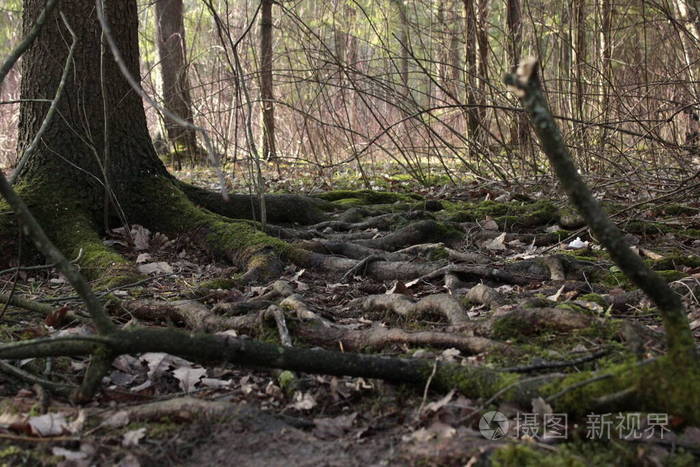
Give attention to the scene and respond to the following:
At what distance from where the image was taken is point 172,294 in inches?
161

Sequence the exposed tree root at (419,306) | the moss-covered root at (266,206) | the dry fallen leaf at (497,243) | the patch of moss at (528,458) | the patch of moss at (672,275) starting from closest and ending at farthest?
the patch of moss at (528,458) → the exposed tree root at (419,306) → the patch of moss at (672,275) → the dry fallen leaf at (497,243) → the moss-covered root at (266,206)

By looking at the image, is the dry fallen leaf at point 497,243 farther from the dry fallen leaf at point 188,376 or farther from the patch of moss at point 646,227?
the dry fallen leaf at point 188,376

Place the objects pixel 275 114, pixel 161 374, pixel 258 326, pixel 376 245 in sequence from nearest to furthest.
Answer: pixel 161 374 → pixel 258 326 → pixel 376 245 → pixel 275 114

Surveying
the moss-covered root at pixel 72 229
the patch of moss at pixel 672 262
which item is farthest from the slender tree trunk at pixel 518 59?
the moss-covered root at pixel 72 229

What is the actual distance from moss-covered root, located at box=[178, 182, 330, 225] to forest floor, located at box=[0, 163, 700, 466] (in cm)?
109

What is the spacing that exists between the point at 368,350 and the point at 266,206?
12.0 feet

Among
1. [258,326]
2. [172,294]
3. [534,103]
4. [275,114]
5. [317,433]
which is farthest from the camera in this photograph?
[275,114]

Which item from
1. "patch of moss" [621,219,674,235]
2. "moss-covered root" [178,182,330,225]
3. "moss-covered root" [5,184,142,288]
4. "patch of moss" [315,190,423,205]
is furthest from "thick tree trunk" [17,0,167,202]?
"patch of moss" [621,219,674,235]

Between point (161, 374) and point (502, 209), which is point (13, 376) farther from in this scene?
point (502, 209)

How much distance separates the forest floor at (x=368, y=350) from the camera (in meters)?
2.07

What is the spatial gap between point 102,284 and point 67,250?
935 mm

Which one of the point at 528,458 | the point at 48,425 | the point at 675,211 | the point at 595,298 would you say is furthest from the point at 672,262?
the point at 48,425

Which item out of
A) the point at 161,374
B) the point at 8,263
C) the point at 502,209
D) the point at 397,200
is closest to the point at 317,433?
the point at 161,374

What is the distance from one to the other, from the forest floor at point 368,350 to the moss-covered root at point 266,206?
42.9 inches
